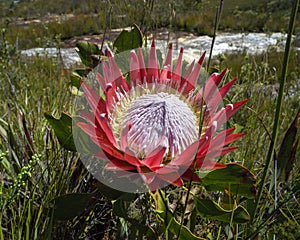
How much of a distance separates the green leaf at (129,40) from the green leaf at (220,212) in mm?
513

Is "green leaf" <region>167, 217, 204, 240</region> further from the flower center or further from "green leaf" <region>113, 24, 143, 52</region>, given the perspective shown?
"green leaf" <region>113, 24, 143, 52</region>

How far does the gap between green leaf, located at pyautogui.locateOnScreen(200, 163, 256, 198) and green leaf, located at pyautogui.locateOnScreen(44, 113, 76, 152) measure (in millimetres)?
348

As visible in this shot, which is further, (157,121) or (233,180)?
(157,121)

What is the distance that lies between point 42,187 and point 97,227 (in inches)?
9.0

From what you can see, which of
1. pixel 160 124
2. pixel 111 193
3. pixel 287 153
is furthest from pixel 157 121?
pixel 287 153

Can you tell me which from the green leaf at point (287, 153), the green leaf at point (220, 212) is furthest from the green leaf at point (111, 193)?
the green leaf at point (287, 153)

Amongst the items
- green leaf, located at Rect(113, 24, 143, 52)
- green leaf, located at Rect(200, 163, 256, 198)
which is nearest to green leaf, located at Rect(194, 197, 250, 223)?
green leaf, located at Rect(200, 163, 256, 198)

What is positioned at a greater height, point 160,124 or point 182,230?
point 160,124

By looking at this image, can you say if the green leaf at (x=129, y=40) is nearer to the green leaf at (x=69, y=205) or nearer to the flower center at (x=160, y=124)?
the flower center at (x=160, y=124)

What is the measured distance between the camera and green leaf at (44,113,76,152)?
89cm

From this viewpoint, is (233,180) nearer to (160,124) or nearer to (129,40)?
(160,124)

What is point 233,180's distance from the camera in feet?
2.73

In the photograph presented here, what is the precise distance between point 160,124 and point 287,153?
1.13 ft

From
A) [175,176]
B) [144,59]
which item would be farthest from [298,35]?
[175,176]
